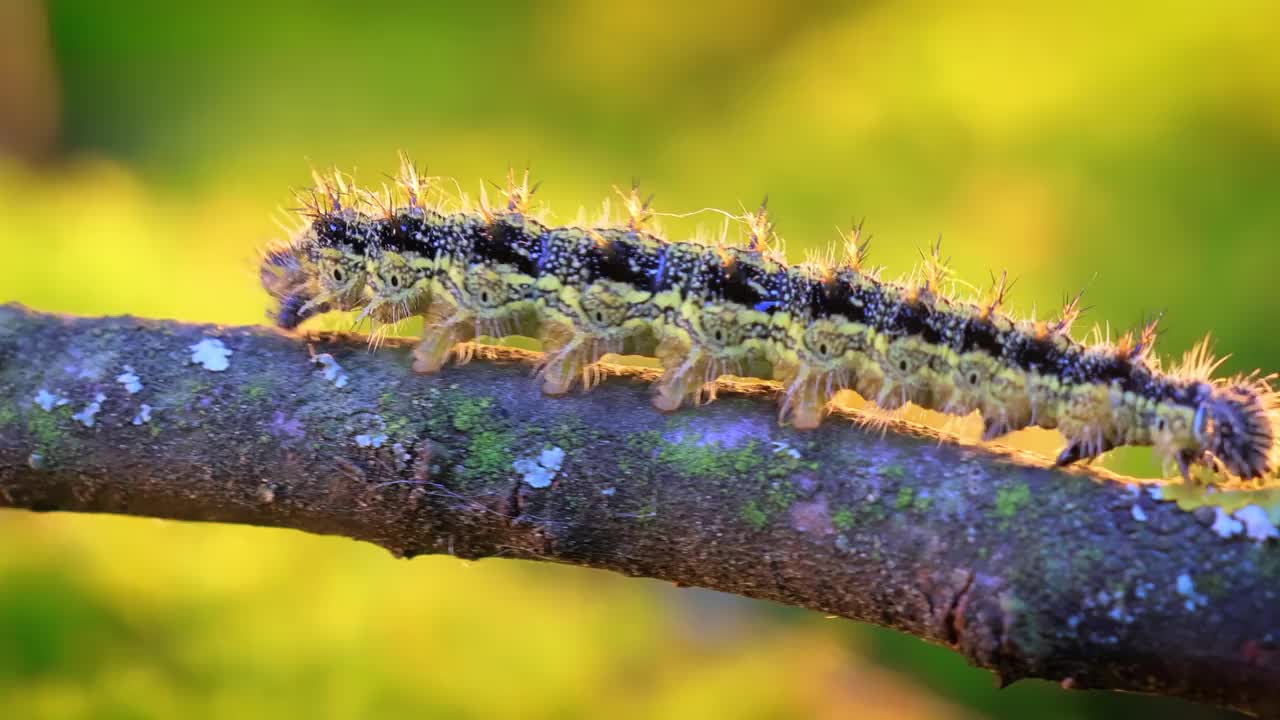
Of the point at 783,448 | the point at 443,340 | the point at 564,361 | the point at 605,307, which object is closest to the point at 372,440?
the point at 443,340

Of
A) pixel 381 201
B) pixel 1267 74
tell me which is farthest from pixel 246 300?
pixel 1267 74

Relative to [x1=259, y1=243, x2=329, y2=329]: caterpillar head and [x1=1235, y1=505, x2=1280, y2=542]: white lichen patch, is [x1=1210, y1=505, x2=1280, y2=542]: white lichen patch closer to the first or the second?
[x1=1235, y1=505, x2=1280, y2=542]: white lichen patch

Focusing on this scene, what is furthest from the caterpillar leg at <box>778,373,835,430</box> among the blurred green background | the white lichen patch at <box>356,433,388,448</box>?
the blurred green background

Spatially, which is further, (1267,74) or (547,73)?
(547,73)

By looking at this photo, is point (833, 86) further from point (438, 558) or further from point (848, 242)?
point (438, 558)

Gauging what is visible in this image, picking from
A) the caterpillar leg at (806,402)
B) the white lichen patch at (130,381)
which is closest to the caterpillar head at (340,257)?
the white lichen patch at (130,381)

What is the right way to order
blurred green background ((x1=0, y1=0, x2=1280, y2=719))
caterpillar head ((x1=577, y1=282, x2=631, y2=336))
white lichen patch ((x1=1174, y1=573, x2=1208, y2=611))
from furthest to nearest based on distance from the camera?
1. blurred green background ((x1=0, y1=0, x2=1280, y2=719))
2. caterpillar head ((x1=577, y1=282, x2=631, y2=336))
3. white lichen patch ((x1=1174, y1=573, x2=1208, y2=611))

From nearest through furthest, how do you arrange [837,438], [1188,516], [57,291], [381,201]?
[1188,516] < [837,438] < [381,201] < [57,291]
